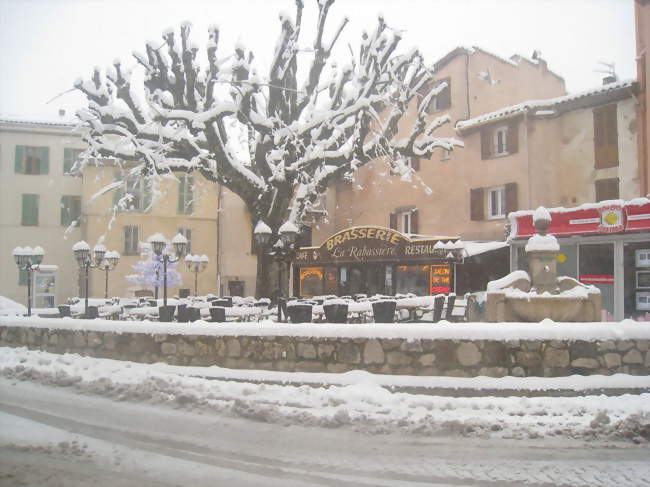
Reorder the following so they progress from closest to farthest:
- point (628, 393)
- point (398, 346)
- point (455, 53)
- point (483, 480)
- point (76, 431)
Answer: point (483, 480) < point (76, 431) < point (628, 393) < point (398, 346) < point (455, 53)

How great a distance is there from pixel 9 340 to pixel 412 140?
420 inches

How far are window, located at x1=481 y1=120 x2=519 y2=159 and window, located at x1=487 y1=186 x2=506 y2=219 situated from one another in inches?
55.1

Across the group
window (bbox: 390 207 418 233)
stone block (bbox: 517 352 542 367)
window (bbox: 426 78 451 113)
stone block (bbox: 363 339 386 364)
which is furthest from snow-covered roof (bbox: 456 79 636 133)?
stone block (bbox: 363 339 386 364)

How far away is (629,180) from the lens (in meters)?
17.7

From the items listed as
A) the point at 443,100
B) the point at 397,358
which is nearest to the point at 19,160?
the point at 443,100

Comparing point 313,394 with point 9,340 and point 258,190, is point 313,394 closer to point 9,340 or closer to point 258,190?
point 9,340

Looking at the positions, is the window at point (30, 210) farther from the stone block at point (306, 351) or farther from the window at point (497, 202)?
the stone block at point (306, 351)

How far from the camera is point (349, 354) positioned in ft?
24.4

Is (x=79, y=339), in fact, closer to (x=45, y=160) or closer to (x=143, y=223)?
(x=143, y=223)

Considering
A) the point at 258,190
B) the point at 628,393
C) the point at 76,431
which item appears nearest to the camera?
the point at 76,431

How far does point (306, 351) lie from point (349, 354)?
0.65 m

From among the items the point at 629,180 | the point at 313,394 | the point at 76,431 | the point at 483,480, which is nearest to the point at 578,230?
the point at 629,180

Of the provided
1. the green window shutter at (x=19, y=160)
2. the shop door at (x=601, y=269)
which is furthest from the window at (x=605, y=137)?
the green window shutter at (x=19, y=160)

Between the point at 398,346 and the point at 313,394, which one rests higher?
the point at 398,346
